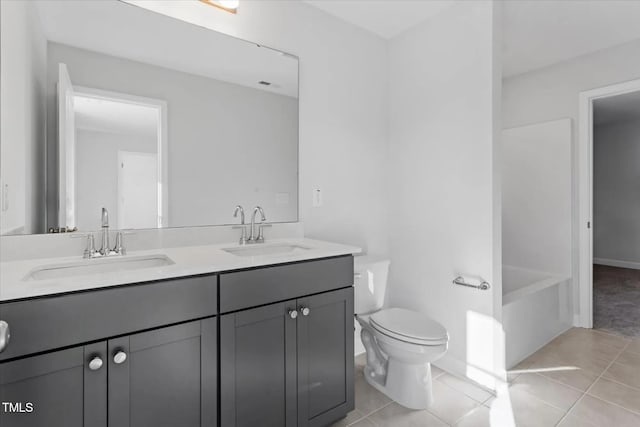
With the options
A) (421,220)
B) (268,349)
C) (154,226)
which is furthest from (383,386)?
(154,226)

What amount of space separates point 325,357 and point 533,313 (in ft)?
5.70

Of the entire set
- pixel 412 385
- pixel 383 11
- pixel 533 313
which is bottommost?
pixel 412 385

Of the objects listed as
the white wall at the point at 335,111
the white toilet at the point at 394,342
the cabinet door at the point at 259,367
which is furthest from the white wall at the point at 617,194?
the cabinet door at the point at 259,367

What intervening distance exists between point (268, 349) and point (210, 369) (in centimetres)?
24

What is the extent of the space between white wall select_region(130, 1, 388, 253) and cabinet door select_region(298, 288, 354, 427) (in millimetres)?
695

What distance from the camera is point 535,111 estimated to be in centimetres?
323

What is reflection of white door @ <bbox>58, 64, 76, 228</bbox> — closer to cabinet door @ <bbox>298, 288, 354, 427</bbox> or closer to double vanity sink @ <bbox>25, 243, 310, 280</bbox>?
double vanity sink @ <bbox>25, 243, 310, 280</bbox>

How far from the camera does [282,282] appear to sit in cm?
138

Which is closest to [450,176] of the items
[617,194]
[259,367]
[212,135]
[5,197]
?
[212,135]

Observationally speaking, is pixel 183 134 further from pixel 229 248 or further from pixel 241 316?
pixel 241 316

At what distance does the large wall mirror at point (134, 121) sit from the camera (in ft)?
4.25

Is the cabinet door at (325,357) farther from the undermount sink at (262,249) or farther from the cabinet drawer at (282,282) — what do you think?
the undermount sink at (262,249)

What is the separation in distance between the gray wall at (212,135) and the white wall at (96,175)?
0.12 meters

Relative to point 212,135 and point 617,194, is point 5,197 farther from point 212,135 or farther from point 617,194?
point 617,194
